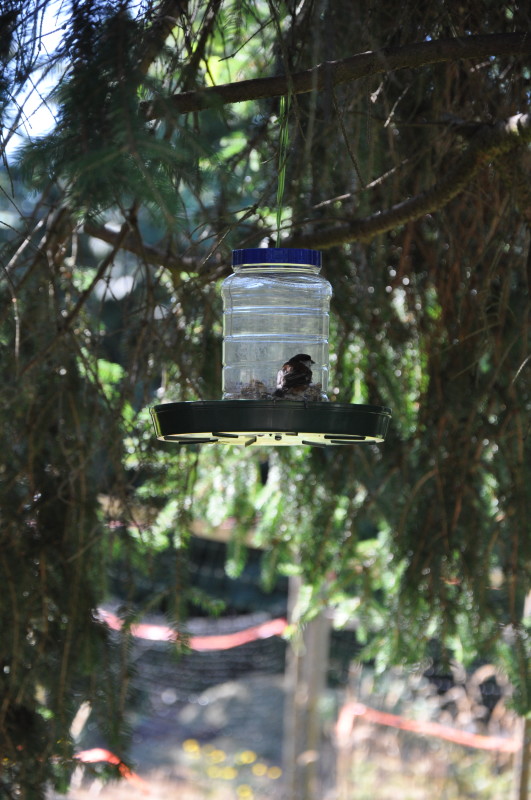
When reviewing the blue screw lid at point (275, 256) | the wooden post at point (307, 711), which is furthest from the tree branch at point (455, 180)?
the wooden post at point (307, 711)

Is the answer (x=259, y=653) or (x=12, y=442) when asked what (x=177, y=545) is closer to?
(x=12, y=442)

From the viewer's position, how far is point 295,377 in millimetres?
1384

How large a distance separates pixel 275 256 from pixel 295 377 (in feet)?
0.53

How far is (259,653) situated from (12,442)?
7.55 meters

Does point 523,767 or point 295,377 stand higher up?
point 295,377

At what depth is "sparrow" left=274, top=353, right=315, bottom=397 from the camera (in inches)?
54.3

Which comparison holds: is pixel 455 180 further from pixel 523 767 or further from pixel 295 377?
pixel 523 767

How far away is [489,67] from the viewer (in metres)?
2.10

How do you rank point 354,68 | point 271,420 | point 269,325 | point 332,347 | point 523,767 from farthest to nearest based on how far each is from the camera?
point 523,767
point 332,347
point 269,325
point 354,68
point 271,420

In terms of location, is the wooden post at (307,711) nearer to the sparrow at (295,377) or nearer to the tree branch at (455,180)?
the tree branch at (455,180)

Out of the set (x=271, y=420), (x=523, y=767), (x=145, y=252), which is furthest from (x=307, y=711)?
(x=271, y=420)

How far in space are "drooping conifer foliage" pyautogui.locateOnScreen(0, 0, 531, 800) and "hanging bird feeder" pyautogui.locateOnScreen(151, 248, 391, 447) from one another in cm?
12

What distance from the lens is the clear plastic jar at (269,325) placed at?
1.53 meters

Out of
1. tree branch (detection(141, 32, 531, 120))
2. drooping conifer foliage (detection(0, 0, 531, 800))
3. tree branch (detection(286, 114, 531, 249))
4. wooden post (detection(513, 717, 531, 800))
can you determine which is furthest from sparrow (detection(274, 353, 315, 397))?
wooden post (detection(513, 717, 531, 800))
